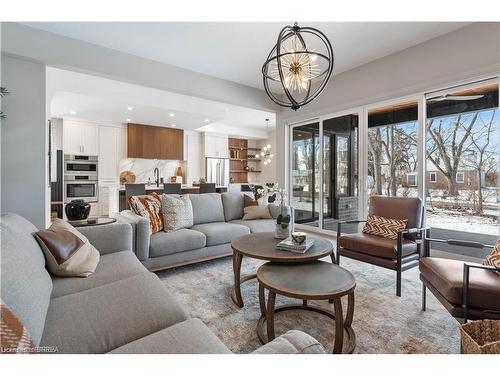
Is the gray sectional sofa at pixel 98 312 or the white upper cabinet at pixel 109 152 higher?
the white upper cabinet at pixel 109 152

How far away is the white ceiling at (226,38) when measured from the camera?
2859 mm

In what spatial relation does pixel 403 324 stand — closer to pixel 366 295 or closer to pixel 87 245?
pixel 366 295

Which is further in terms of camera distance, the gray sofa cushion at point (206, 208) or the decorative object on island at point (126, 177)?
the decorative object on island at point (126, 177)

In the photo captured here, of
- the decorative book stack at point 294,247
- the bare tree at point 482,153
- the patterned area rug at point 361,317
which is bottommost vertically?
the patterned area rug at point 361,317

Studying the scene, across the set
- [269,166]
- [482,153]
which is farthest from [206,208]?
[269,166]

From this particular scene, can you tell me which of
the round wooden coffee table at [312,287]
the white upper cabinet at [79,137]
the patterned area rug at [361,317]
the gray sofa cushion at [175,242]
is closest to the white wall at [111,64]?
the gray sofa cushion at [175,242]

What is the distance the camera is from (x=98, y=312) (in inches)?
47.1

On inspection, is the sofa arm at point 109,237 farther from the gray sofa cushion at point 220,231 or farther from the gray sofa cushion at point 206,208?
the gray sofa cushion at point 206,208

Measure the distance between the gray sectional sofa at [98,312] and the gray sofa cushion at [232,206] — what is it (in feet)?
7.31

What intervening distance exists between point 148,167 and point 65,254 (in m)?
6.04

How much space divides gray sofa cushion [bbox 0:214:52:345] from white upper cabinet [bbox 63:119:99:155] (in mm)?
5416

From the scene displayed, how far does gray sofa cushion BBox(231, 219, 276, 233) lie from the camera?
3.49 metres

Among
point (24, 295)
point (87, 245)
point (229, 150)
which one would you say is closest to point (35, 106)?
point (87, 245)

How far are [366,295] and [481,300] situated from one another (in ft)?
3.01
